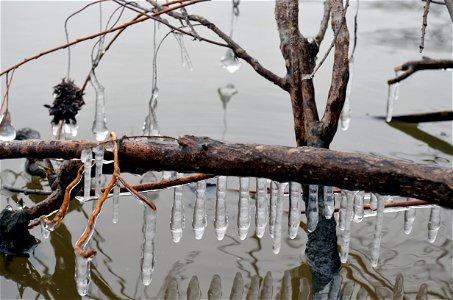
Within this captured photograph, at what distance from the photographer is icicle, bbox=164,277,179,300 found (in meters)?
2.07

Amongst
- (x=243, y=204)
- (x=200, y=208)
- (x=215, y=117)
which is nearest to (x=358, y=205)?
(x=243, y=204)

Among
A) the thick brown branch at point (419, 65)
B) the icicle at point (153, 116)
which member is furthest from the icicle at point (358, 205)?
the icicle at point (153, 116)

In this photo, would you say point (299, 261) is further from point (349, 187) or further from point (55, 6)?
point (55, 6)

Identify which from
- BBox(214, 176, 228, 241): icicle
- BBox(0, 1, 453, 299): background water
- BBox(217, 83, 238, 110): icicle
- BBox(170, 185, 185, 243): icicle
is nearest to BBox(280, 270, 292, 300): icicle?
BBox(0, 1, 453, 299): background water

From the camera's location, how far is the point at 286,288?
2.15 metres

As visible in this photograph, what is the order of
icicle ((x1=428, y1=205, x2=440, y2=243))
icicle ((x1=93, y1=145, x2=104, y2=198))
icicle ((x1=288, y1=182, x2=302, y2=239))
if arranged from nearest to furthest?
icicle ((x1=93, y1=145, x2=104, y2=198)) < icicle ((x1=288, y1=182, x2=302, y2=239)) < icicle ((x1=428, y1=205, x2=440, y2=243))

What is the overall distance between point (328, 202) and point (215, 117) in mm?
1714

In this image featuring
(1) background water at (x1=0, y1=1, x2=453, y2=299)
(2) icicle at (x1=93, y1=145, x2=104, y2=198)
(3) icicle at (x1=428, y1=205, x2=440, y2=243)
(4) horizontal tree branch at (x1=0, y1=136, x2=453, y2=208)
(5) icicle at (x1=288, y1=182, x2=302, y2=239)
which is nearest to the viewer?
(4) horizontal tree branch at (x1=0, y1=136, x2=453, y2=208)

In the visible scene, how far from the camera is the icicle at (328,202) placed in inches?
70.9

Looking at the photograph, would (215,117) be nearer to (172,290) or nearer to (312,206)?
(172,290)

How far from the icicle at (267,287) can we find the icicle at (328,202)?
36cm

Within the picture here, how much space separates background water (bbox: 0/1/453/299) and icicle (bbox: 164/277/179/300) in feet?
0.07

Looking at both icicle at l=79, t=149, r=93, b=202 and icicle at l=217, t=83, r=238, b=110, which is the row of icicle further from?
icicle at l=217, t=83, r=238, b=110

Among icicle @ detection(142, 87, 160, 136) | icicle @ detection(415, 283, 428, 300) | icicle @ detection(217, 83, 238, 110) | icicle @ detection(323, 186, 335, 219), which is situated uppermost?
icicle @ detection(217, 83, 238, 110)
